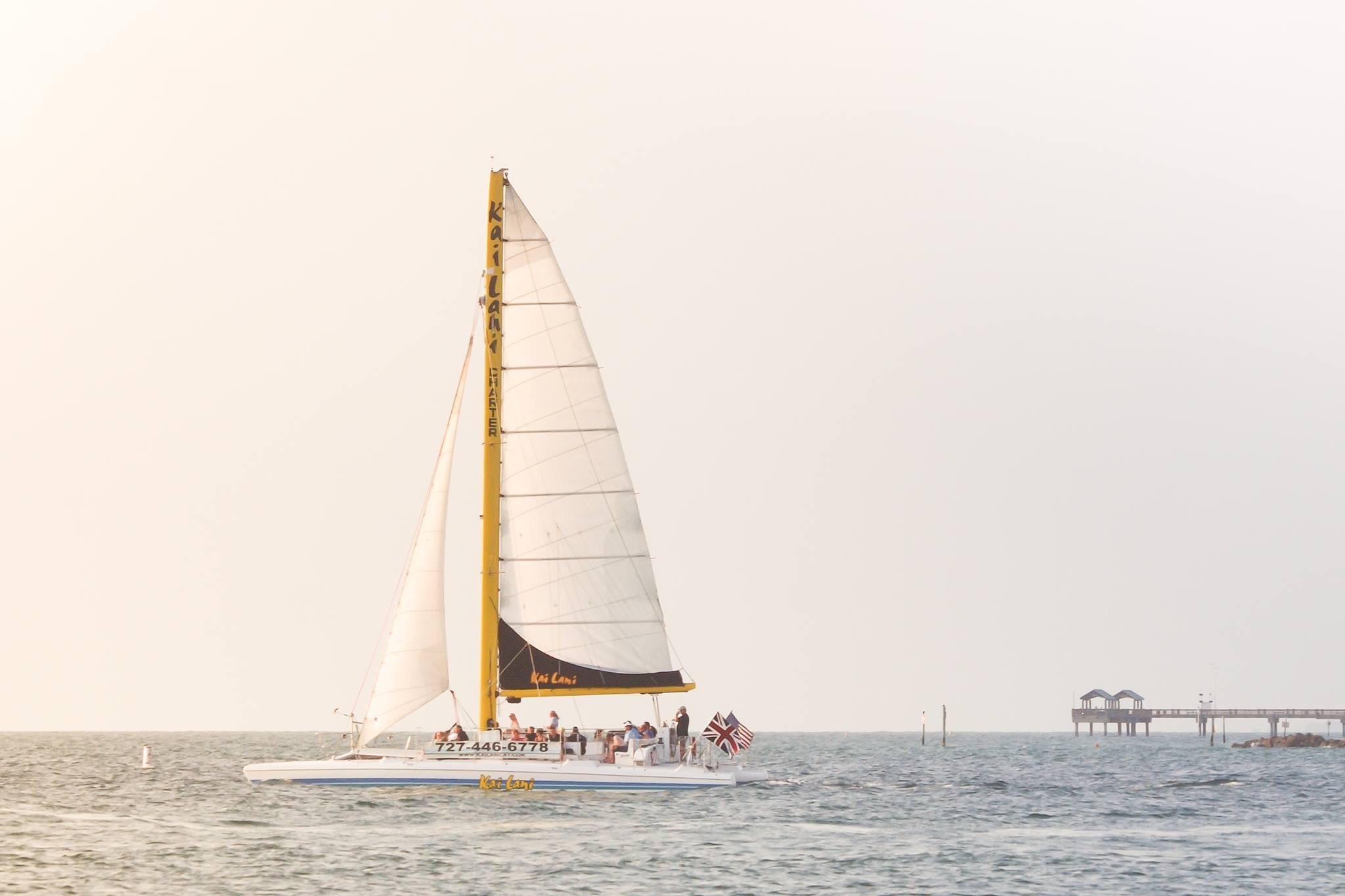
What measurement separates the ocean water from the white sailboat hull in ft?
2.10

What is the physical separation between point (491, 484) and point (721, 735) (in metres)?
9.95

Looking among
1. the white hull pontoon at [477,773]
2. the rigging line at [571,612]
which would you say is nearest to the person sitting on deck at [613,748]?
the white hull pontoon at [477,773]

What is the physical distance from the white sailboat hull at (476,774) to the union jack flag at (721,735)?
3.86 meters

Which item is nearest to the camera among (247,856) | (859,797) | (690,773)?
(247,856)

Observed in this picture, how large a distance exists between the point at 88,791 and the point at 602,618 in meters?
19.6

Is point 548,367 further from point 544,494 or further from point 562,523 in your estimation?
point 562,523

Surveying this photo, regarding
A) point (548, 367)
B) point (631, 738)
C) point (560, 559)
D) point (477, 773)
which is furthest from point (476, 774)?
point (548, 367)

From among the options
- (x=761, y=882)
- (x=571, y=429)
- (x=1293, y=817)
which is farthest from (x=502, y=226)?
(x=1293, y=817)

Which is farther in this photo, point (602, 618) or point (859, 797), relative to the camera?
point (859, 797)

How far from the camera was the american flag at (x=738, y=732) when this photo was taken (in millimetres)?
51188

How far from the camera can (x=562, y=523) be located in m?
49.5

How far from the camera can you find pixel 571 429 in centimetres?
4975

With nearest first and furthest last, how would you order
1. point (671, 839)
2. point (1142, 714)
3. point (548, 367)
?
point (671, 839)
point (548, 367)
point (1142, 714)

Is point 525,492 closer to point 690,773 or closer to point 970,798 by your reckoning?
point 690,773
